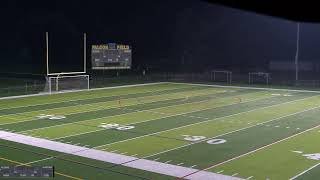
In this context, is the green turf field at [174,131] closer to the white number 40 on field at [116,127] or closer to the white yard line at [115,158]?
the white number 40 on field at [116,127]

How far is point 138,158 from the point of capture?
Result: 35.7ft

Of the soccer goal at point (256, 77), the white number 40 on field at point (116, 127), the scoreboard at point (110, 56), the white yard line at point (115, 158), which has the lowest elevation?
the white yard line at point (115, 158)

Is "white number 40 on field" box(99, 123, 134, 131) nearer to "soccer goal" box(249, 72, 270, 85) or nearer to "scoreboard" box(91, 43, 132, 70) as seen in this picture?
"scoreboard" box(91, 43, 132, 70)

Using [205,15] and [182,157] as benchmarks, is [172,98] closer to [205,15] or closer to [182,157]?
[182,157]

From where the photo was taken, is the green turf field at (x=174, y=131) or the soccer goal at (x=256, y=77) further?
the soccer goal at (x=256, y=77)

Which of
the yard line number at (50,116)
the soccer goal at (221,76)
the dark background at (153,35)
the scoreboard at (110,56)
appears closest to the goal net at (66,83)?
the scoreboard at (110,56)

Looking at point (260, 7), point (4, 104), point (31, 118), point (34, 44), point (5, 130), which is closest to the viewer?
point (260, 7)

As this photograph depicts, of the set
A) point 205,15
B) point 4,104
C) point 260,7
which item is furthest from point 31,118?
point 205,15

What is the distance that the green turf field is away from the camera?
1023 centimetres

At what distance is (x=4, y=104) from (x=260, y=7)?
61.7ft

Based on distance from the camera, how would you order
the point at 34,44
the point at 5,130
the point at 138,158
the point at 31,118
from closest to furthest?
the point at 138,158
the point at 5,130
the point at 31,118
the point at 34,44

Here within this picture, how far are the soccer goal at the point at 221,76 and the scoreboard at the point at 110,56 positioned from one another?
8.62m

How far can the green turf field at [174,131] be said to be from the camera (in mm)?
10227

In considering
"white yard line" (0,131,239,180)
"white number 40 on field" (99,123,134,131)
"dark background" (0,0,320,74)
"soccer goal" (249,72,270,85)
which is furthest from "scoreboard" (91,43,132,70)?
"white yard line" (0,131,239,180)
